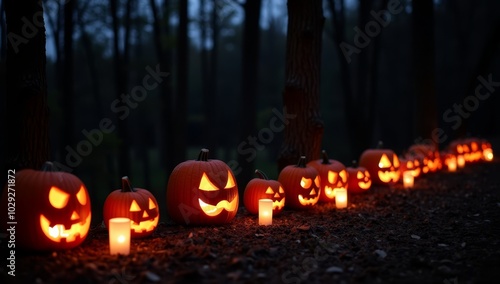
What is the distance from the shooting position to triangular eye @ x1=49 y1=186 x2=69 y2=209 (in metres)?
3.85

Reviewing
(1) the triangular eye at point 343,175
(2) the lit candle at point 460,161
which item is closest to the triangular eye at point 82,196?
(1) the triangular eye at point 343,175

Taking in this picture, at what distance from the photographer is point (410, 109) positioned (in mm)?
25531

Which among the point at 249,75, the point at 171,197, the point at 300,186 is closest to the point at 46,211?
the point at 171,197

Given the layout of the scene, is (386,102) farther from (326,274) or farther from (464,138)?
(326,274)

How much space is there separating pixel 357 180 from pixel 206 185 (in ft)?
12.2

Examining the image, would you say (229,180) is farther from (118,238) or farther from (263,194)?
(118,238)

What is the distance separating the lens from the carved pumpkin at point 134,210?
14.5 feet

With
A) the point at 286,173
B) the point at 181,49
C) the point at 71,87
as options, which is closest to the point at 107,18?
the point at 71,87

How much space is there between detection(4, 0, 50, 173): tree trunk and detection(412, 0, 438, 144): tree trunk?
998 centimetres

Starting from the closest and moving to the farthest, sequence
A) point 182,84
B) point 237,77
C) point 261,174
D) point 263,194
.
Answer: point 263,194 → point 261,174 → point 182,84 → point 237,77

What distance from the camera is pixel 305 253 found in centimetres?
397

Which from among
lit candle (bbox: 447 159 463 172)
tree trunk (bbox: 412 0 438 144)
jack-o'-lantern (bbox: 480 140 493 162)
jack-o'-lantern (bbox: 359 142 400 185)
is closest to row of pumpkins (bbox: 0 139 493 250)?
jack-o'-lantern (bbox: 359 142 400 185)

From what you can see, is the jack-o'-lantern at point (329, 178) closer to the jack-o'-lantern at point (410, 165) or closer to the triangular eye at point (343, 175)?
the triangular eye at point (343, 175)

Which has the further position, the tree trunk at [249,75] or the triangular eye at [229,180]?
the tree trunk at [249,75]
